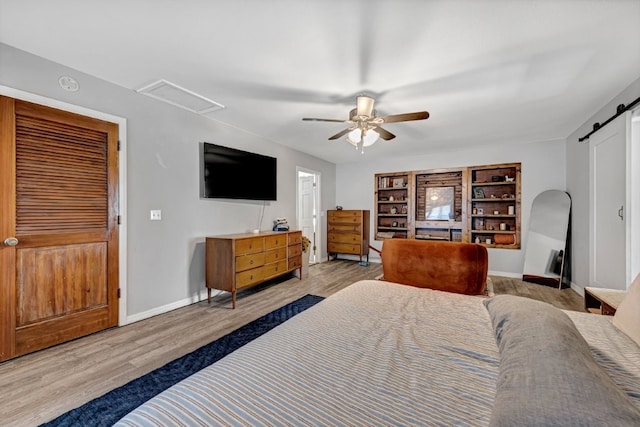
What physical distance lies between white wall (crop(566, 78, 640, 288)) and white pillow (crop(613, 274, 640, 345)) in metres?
2.91

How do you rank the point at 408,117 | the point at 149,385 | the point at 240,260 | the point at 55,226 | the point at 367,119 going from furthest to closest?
the point at 240,260
the point at 367,119
the point at 408,117
the point at 55,226
the point at 149,385

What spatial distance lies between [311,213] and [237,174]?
252 centimetres

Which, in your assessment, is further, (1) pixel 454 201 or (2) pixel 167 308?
(1) pixel 454 201

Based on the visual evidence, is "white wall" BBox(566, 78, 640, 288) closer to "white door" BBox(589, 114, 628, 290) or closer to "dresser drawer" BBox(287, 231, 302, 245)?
"white door" BBox(589, 114, 628, 290)

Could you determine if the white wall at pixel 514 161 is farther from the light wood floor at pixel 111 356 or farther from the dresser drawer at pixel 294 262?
the dresser drawer at pixel 294 262

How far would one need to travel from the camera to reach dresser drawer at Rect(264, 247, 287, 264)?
3.86 meters

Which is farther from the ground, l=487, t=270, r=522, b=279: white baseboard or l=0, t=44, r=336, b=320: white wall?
l=0, t=44, r=336, b=320: white wall

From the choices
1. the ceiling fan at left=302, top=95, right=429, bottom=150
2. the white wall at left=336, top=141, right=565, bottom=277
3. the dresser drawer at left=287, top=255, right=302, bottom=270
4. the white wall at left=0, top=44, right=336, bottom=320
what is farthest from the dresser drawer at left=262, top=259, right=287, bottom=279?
the white wall at left=336, top=141, right=565, bottom=277

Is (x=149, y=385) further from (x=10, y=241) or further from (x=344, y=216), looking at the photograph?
(x=344, y=216)

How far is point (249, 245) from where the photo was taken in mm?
3529

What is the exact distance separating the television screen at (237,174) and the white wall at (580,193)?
169 inches

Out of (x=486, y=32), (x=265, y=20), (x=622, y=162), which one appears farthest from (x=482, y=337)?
(x=622, y=162)

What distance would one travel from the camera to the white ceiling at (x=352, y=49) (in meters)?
1.71

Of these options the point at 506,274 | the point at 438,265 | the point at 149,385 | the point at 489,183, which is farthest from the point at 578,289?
the point at 149,385
